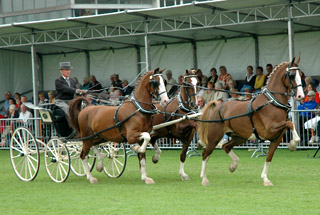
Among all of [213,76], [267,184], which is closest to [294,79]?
[267,184]

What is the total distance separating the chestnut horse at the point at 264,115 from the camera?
977 centimetres

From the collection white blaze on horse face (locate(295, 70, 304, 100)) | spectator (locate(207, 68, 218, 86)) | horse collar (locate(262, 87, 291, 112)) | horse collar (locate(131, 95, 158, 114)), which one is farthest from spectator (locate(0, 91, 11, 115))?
white blaze on horse face (locate(295, 70, 304, 100))

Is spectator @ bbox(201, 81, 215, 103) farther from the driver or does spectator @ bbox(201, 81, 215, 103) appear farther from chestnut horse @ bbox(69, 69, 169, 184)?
chestnut horse @ bbox(69, 69, 169, 184)

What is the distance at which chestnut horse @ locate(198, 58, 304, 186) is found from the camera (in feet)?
32.0

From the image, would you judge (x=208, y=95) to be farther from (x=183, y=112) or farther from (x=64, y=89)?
(x=64, y=89)

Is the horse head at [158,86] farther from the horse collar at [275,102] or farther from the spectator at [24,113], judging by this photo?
the spectator at [24,113]

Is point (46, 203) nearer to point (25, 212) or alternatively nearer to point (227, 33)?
point (25, 212)

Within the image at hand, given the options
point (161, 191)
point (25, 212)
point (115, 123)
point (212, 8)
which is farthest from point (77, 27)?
point (25, 212)

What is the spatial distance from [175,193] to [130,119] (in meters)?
1.91

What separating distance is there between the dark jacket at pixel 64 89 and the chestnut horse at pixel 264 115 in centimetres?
267

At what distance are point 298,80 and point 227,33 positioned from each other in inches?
432

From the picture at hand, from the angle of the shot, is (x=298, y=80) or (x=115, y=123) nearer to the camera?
(x=298, y=80)

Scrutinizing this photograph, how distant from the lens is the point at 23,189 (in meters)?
10.3

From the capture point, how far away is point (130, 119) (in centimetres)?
1059
